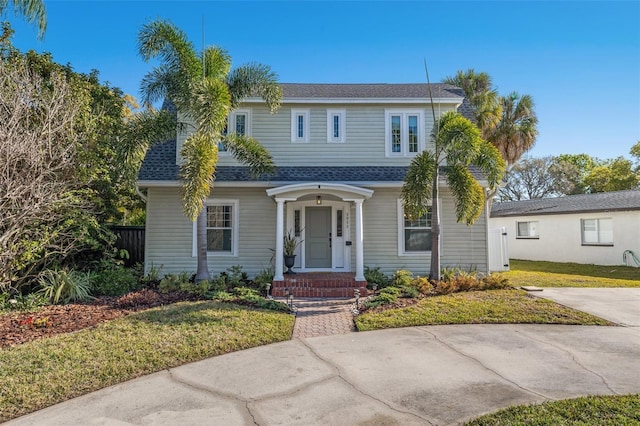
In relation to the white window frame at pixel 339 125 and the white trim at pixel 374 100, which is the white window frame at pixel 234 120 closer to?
the white trim at pixel 374 100

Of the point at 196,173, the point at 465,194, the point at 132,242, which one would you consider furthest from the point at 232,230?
the point at 465,194

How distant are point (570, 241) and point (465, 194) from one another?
42.0 feet

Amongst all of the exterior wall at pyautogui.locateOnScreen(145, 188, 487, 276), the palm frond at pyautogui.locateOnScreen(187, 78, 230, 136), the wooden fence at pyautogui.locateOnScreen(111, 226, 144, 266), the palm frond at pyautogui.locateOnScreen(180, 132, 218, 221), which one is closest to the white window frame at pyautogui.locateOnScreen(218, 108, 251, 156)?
the exterior wall at pyautogui.locateOnScreen(145, 188, 487, 276)

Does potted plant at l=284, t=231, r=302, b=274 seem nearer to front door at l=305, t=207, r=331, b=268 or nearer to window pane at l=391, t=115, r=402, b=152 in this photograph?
front door at l=305, t=207, r=331, b=268

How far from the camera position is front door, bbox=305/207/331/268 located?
36.8ft

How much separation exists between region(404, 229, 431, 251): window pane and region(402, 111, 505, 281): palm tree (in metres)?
1.56

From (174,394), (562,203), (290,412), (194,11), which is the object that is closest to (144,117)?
(194,11)

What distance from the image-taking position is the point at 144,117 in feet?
30.6

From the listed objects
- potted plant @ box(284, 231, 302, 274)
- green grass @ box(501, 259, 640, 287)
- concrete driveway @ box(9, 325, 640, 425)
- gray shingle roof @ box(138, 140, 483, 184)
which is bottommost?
concrete driveway @ box(9, 325, 640, 425)

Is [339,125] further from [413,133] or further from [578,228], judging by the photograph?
[578,228]

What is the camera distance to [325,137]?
11.7 metres

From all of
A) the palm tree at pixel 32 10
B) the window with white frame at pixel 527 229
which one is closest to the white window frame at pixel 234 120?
the palm tree at pixel 32 10

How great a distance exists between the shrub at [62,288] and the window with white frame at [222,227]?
11.4ft

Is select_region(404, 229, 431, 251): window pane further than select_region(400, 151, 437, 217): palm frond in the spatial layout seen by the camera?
Yes
